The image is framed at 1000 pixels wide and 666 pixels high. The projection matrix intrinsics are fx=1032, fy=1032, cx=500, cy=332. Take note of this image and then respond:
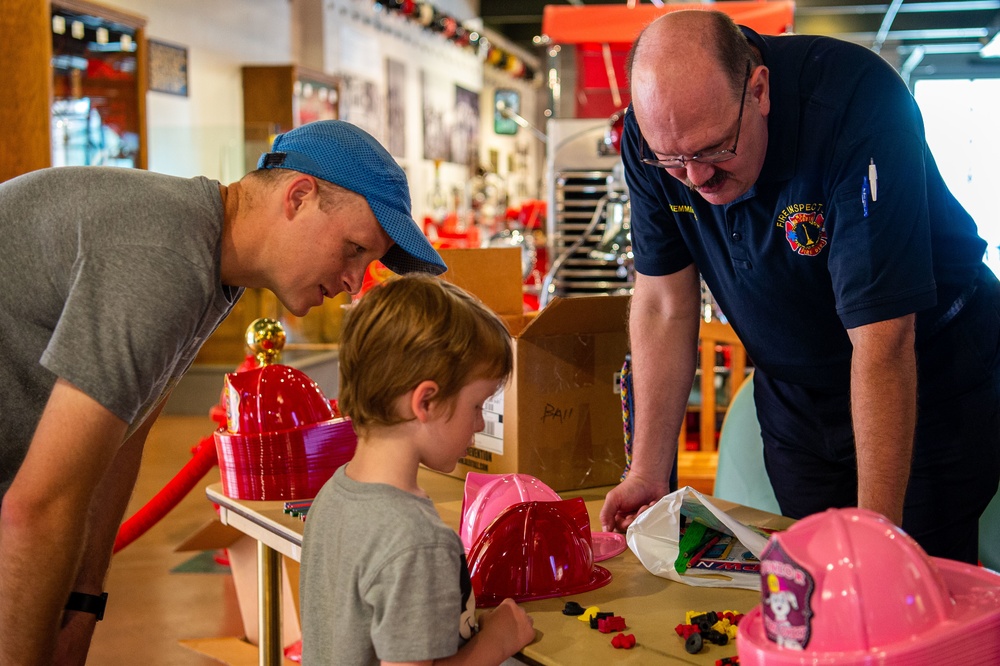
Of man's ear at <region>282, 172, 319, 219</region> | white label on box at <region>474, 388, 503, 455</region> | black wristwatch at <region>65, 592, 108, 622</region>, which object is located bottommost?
black wristwatch at <region>65, 592, 108, 622</region>

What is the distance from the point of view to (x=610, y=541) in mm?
1576

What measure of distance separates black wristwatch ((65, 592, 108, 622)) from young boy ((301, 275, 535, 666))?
0.69m

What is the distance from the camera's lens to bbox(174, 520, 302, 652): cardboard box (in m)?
2.93

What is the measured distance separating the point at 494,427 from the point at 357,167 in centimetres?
74

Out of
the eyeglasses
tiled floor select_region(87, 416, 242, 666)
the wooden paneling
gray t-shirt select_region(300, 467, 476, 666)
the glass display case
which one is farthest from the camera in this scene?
the glass display case

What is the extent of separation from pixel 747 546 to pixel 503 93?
12488mm

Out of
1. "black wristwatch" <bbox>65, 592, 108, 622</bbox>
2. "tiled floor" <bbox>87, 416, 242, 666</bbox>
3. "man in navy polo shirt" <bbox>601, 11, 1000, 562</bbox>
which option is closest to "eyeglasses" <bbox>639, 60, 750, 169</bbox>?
"man in navy polo shirt" <bbox>601, 11, 1000, 562</bbox>

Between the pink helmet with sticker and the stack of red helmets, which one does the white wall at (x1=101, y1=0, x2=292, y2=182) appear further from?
the pink helmet with sticker

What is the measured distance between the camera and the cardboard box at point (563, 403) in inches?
76.3

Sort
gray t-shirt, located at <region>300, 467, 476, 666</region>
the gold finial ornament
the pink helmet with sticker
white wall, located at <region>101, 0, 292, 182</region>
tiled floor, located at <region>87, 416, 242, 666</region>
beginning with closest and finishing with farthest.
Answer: the pink helmet with sticker → gray t-shirt, located at <region>300, 467, 476, 666</region> → the gold finial ornament → tiled floor, located at <region>87, 416, 242, 666</region> → white wall, located at <region>101, 0, 292, 182</region>

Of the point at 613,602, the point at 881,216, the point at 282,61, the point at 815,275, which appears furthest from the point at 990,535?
the point at 282,61

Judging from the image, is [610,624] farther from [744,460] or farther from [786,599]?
[744,460]

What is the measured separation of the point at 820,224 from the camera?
1554 mm

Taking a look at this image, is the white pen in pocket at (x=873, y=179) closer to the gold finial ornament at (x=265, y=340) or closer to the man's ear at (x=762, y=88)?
the man's ear at (x=762, y=88)
